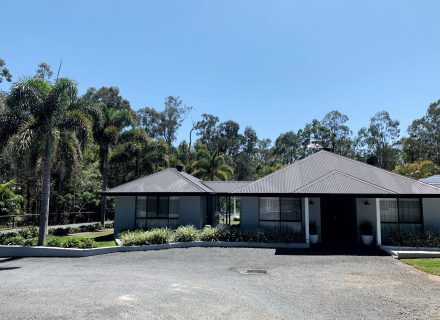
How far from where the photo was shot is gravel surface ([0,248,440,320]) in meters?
7.59

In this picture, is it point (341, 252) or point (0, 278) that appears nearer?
point (0, 278)

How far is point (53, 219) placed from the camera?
29.2 meters

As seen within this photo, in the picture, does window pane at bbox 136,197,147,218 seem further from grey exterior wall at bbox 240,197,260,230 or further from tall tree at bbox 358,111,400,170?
tall tree at bbox 358,111,400,170

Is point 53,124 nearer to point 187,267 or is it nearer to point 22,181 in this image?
point 187,267

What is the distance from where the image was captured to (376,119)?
196ft

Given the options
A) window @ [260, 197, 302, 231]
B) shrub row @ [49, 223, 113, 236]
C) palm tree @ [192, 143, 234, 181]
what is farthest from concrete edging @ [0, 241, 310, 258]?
palm tree @ [192, 143, 234, 181]

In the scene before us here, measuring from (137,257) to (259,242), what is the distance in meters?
5.63

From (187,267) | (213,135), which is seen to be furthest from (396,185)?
(213,135)

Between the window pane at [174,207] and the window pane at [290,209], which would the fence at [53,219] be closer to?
the window pane at [174,207]

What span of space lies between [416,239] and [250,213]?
746 centimetres

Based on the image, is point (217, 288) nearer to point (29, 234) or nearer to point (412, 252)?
point (412, 252)

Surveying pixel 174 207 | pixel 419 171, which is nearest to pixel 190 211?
pixel 174 207

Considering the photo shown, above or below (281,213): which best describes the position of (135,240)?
below

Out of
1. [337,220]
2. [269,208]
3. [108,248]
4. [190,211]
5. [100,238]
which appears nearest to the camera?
[108,248]
